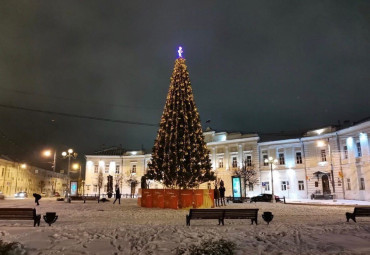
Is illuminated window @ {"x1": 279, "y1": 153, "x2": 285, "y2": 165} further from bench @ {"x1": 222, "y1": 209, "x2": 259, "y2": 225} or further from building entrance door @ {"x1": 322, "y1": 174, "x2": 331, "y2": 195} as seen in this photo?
bench @ {"x1": 222, "y1": 209, "x2": 259, "y2": 225}

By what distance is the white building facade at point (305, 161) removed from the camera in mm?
40875

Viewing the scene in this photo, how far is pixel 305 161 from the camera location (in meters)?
49.9

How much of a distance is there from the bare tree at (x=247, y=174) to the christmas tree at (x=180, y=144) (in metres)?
27.8

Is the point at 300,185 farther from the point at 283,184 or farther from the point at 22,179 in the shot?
the point at 22,179

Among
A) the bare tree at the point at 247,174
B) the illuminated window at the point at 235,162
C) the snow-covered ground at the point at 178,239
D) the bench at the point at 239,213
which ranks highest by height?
the illuminated window at the point at 235,162

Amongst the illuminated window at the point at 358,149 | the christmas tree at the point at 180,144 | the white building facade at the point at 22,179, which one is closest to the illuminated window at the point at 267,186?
the illuminated window at the point at 358,149

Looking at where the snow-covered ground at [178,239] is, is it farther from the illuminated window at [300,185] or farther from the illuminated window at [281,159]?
the illuminated window at [281,159]

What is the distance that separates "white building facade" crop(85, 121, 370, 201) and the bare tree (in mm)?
496

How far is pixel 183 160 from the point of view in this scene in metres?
24.9

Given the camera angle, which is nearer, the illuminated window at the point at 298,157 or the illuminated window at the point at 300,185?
the illuminated window at the point at 300,185

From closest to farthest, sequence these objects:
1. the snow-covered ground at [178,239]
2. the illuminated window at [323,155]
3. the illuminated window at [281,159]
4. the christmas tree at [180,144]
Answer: the snow-covered ground at [178,239] < the christmas tree at [180,144] < the illuminated window at [323,155] < the illuminated window at [281,159]

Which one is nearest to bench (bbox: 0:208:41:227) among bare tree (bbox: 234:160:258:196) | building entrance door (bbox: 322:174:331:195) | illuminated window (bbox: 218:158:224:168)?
bare tree (bbox: 234:160:258:196)

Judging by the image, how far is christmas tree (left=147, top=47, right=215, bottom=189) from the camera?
2498 centimetres

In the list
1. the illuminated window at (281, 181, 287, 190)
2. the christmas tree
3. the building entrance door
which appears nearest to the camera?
the christmas tree
